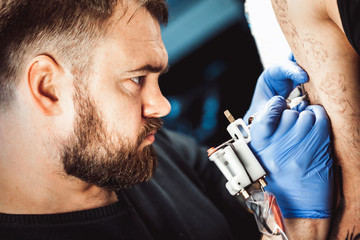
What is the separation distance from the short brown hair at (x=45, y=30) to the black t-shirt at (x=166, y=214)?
55 cm

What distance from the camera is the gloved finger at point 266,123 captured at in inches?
43.8

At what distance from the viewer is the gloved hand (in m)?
1.16

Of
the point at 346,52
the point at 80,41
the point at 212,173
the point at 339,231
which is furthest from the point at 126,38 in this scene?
the point at 212,173

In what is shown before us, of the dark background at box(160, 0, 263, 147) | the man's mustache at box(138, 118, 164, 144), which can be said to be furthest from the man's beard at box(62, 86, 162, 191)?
the dark background at box(160, 0, 263, 147)

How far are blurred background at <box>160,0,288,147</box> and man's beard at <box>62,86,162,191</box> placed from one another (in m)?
1.57

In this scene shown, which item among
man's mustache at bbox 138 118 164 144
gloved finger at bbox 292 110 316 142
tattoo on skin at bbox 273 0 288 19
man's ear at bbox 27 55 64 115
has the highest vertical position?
man's ear at bbox 27 55 64 115

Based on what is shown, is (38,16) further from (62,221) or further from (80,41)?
(62,221)

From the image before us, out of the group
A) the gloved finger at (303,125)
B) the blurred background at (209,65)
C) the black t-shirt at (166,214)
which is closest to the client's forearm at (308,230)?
the gloved finger at (303,125)

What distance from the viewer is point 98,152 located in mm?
1294

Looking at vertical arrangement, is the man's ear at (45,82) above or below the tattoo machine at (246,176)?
above

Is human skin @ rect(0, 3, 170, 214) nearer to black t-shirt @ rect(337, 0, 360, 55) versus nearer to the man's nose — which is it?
the man's nose

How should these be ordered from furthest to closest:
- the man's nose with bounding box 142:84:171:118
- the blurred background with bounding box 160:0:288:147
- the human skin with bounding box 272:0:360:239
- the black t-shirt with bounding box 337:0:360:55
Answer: the blurred background with bounding box 160:0:288:147 → the man's nose with bounding box 142:84:171:118 → the human skin with bounding box 272:0:360:239 → the black t-shirt with bounding box 337:0:360:55

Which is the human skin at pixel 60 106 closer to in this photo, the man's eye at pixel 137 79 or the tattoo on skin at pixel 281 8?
the man's eye at pixel 137 79

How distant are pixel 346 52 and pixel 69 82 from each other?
1005mm
